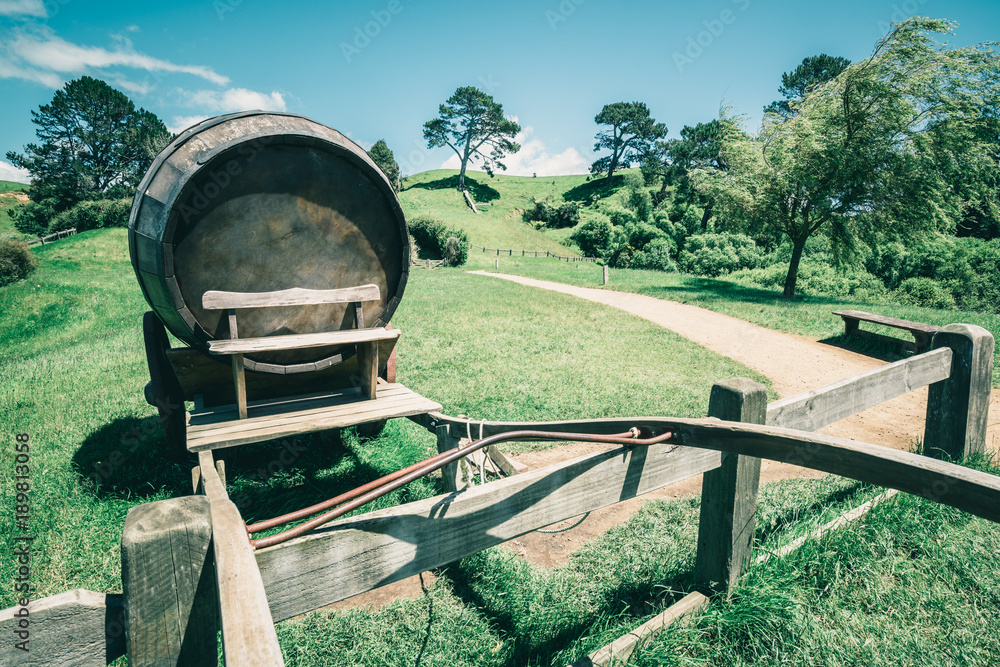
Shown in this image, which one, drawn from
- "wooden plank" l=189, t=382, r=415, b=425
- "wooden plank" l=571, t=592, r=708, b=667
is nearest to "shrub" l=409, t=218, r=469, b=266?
"wooden plank" l=189, t=382, r=415, b=425

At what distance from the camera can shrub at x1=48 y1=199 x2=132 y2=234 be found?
3709 centimetres

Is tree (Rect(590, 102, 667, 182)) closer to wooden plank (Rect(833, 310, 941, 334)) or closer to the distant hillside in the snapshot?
the distant hillside

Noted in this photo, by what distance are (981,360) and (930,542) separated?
1.43 m

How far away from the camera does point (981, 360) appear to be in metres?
3.38

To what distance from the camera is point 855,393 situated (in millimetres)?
2898

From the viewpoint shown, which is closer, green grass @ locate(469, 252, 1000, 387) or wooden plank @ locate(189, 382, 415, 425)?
wooden plank @ locate(189, 382, 415, 425)

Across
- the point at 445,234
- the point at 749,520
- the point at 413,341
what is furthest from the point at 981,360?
the point at 445,234

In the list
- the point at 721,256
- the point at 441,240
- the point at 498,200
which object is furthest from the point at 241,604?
the point at 498,200

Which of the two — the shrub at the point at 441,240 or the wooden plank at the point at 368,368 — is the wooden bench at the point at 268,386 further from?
the shrub at the point at 441,240

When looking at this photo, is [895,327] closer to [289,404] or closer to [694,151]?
[289,404]

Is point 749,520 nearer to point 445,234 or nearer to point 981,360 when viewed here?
point 981,360

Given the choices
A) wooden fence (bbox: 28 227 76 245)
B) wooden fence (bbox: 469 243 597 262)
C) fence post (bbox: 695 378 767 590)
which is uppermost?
wooden fence (bbox: 28 227 76 245)

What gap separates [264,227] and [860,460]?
11.7ft

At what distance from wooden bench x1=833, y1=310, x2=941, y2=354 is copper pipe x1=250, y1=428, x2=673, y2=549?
8327mm
